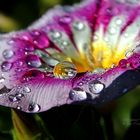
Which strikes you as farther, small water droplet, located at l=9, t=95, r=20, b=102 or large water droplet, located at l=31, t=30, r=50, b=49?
large water droplet, located at l=31, t=30, r=50, b=49

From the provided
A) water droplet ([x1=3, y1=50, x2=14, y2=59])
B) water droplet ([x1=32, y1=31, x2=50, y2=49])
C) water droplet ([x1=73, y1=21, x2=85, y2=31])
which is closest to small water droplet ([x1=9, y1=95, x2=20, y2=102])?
water droplet ([x1=3, y1=50, x2=14, y2=59])

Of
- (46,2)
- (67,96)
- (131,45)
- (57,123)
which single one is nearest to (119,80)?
(67,96)

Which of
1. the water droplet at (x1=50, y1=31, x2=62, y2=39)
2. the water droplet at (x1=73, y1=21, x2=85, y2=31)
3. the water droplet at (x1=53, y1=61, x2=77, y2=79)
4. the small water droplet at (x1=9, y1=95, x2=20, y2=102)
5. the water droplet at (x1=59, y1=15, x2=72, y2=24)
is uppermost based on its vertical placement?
the water droplet at (x1=59, y1=15, x2=72, y2=24)

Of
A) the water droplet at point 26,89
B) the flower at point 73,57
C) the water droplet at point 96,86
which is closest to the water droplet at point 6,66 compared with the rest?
the flower at point 73,57

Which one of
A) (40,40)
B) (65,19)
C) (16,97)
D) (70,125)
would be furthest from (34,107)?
(65,19)

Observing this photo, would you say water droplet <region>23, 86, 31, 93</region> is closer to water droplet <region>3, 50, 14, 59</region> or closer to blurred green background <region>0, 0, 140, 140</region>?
blurred green background <region>0, 0, 140, 140</region>

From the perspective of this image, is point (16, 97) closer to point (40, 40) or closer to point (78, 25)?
point (40, 40)

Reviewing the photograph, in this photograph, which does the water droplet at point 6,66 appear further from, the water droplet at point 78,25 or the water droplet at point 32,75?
the water droplet at point 78,25

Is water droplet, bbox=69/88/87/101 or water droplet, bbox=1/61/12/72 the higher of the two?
water droplet, bbox=1/61/12/72
